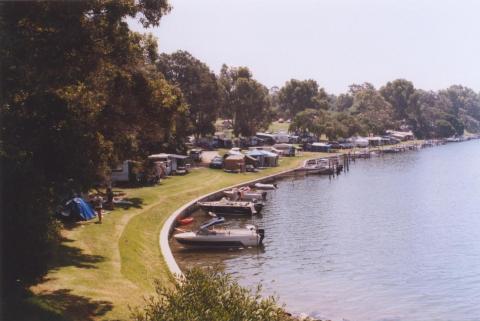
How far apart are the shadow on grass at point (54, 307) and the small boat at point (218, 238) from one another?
710 inches

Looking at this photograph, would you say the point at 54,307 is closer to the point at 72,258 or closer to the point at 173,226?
the point at 72,258

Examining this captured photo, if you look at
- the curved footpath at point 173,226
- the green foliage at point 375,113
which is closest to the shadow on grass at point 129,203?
the curved footpath at point 173,226

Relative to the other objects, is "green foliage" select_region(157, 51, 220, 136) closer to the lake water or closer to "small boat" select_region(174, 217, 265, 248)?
the lake water

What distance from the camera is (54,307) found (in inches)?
738

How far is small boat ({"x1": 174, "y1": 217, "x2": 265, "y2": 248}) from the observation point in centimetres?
3916

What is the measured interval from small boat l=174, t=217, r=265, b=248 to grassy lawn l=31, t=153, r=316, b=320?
2.51 meters

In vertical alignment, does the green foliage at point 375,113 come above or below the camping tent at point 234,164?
above

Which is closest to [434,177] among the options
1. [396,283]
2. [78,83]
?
[396,283]

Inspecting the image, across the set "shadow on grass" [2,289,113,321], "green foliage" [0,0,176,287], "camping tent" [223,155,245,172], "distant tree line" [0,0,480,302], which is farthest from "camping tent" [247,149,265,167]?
"shadow on grass" [2,289,113,321]

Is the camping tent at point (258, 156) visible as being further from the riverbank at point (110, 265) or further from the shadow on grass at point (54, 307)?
the shadow on grass at point (54, 307)

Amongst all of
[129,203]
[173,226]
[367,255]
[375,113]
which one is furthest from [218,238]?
[375,113]

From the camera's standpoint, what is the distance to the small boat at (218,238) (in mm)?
39156

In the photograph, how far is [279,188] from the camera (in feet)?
245

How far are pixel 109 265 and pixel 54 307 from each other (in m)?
8.14
